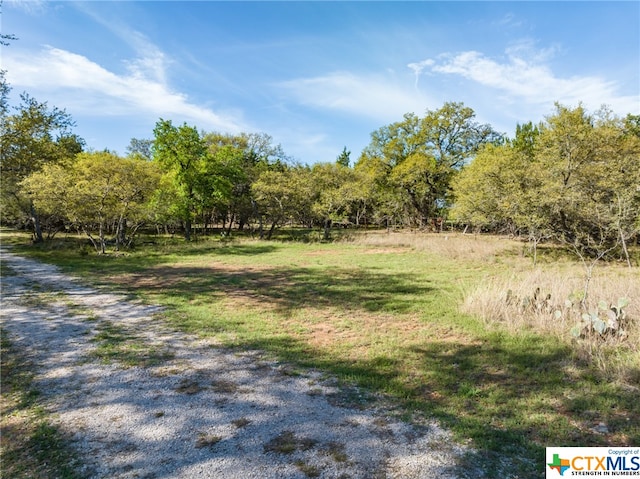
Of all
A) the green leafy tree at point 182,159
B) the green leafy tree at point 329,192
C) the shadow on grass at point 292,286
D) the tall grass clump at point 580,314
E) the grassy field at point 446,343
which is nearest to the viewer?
the grassy field at point 446,343

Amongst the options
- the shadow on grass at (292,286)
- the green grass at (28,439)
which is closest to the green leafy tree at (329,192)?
the shadow on grass at (292,286)

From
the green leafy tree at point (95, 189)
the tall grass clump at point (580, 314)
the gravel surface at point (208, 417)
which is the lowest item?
the gravel surface at point (208, 417)

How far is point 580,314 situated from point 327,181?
1003 inches

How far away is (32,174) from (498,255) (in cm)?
2377

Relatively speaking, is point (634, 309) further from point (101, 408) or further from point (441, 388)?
point (101, 408)

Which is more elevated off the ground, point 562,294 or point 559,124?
point 559,124

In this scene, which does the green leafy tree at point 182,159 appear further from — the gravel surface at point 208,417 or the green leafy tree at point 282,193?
the gravel surface at point 208,417

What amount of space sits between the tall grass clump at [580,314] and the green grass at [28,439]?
604 cm

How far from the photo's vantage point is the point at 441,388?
4.24 m

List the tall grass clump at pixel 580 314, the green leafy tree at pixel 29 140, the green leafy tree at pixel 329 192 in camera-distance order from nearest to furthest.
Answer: the tall grass clump at pixel 580 314, the green leafy tree at pixel 29 140, the green leafy tree at pixel 329 192

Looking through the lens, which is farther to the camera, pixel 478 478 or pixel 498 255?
pixel 498 255

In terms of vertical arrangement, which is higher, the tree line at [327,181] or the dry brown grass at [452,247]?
the tree line at [327,181]

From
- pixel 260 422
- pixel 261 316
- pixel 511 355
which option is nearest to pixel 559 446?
pixel 511 355

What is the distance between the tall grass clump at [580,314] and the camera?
193 inches
